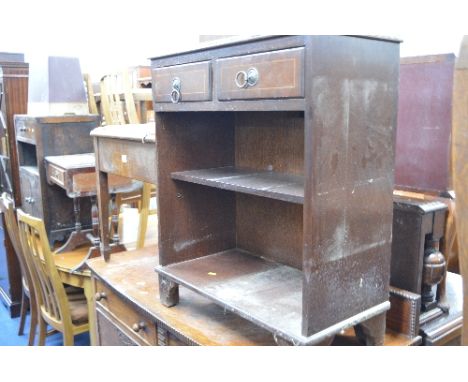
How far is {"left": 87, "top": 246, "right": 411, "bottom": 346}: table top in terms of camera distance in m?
1.45

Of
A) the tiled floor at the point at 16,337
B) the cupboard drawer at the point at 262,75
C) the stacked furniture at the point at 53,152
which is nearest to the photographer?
the cupboard drawer at the point at 262,75

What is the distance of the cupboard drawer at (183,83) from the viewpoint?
133cm

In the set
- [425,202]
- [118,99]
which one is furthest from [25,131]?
[425,202]

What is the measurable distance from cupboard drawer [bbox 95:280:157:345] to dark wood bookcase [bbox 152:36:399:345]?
150mm

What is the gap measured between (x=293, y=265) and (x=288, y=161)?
0.36 meters

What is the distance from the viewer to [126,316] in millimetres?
1856

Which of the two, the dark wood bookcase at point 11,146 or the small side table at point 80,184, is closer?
the small side table at point 80,184

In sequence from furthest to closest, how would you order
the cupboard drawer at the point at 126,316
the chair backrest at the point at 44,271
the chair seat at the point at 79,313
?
the chair seat at the point at 79,313, the chair backrest at the point at 44,271, the cupboard drawer at the point at 126,316

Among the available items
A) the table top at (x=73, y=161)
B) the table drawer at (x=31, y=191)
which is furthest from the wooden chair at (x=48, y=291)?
the table drawer at (x=31, y=191)

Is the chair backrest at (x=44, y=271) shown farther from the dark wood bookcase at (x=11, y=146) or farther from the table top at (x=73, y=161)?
the dark wood bookcase at (x=11, y=146)

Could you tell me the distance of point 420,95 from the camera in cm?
155

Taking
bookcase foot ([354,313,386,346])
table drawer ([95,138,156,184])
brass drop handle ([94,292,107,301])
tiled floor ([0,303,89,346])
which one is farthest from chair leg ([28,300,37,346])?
bookcase foot ([354,313,386,346])

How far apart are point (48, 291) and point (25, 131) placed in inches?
43.3
